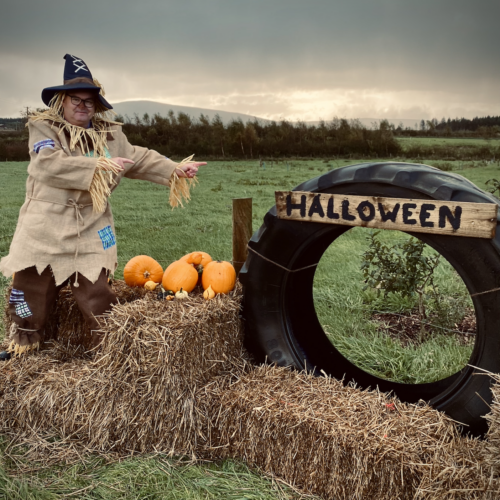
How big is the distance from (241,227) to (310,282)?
27.6 inches

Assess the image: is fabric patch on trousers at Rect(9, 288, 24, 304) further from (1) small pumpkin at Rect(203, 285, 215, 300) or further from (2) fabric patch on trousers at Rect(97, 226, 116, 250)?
(1) small pumpkin at Rect(203, 285, 215, 300)

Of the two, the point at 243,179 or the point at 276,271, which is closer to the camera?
the point at 276,271

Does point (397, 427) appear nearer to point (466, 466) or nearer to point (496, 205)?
point (466, 466)

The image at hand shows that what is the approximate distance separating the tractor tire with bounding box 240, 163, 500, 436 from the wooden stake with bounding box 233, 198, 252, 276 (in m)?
0.53

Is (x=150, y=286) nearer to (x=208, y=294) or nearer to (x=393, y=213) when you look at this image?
(x=208, y=294)

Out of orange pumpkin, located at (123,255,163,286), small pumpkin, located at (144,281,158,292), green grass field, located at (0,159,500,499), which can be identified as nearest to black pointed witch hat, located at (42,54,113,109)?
orange pumpkin, located at (123,255,163,286)

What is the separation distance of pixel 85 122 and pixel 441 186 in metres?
2.41

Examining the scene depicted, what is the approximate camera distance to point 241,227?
12.9 feet

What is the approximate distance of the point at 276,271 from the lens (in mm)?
3354

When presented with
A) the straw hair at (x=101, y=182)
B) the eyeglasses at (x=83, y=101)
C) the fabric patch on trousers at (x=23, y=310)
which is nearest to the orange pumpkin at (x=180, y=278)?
the straw hair at (x=101, y=182)

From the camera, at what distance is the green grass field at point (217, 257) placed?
9.11 feet

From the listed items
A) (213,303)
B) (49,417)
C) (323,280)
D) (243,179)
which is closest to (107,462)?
(49,417)

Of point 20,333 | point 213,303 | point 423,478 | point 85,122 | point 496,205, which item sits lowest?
point 423,478

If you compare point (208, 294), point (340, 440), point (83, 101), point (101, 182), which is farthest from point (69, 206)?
point (340, 440)
